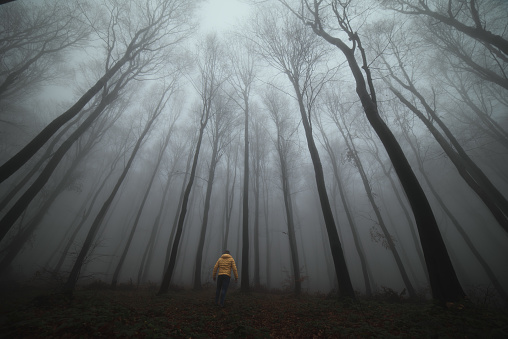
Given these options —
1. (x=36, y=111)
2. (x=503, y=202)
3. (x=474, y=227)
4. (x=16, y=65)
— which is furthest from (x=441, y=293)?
(x=474, y=227)

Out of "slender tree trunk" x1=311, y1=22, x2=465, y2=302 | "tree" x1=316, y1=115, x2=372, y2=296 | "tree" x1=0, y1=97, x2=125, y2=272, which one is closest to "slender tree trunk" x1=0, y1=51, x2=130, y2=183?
"tree" x1=0, y1=97, x2=125, y2=272

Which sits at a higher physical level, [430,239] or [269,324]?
[430,239]

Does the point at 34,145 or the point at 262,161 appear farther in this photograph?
the point at 262,161

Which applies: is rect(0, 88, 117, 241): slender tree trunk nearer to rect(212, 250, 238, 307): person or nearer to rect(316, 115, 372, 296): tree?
rect(212, 250, 238, 307): person

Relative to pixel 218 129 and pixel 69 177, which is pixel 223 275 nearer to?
pixel 218 129

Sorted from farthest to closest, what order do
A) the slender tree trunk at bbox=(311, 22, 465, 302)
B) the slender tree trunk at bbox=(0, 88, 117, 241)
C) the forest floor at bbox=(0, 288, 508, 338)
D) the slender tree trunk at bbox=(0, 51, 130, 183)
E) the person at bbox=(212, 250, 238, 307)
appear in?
the slender tree trunk at bbox=(0, 88, 117, 241) < the person at bbox=(212, 250, 238, 307) < the slender tree trunk at bbox=(0, 51, 130, 183) < the slender tree trunk at bbox=(311, 22, 465, 302) < the forest floor at bbox=(0, 288, 508, 338)

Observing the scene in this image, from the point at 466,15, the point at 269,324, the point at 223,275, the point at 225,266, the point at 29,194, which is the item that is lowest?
the point at 269,324

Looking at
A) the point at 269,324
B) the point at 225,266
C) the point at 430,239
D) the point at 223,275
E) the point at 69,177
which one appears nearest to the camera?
the point at 430,239

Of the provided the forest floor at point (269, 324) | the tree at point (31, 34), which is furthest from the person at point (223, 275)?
the tree at point (31, 34)

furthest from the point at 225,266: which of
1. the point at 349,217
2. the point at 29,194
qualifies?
the point at 349,217

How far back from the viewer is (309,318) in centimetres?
438

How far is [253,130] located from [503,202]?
49.9ft

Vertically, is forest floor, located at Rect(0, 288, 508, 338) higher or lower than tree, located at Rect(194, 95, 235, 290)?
lower

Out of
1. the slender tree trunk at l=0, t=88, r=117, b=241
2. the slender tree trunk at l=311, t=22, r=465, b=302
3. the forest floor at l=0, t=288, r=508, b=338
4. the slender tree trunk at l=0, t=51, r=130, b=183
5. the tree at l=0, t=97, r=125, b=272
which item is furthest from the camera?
the tree at l=0, t=97, r=125, b=272
